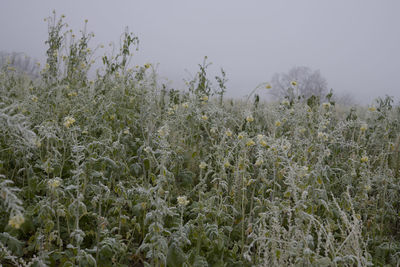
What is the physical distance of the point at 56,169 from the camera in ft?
8.95

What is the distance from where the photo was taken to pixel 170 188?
3229mm

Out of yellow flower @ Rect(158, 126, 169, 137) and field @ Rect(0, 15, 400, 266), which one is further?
yellow flower @ Rect(158, 126, 169, 137)

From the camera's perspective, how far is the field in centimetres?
204

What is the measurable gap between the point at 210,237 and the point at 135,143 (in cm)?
175

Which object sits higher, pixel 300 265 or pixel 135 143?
pixel 135 143

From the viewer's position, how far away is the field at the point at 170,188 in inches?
80.4

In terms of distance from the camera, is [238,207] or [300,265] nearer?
[300,265]

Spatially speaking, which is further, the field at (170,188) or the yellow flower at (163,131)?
the yellow flower at (163,131)

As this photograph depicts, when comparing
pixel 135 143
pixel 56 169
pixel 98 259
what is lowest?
pixel 98 259

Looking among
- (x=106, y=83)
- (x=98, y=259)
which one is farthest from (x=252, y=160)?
(x=106, y=83)

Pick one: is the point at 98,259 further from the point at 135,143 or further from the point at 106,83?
the point at 106,83

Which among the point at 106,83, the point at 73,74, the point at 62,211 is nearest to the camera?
the point at 62,211

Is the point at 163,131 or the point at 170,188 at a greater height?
the point at 163,131

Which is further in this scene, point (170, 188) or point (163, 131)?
point (170, 188)
